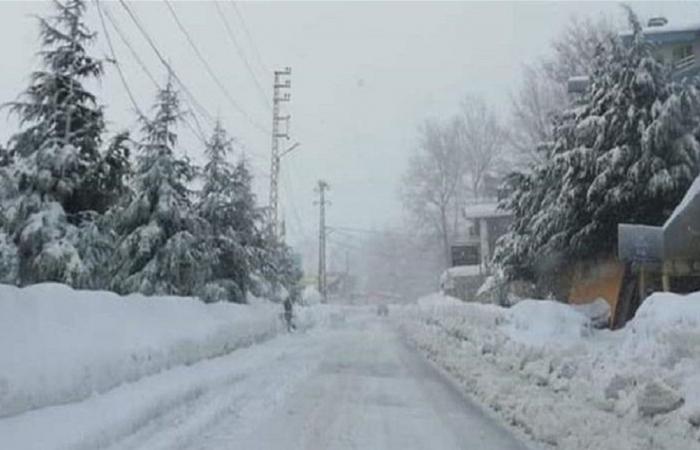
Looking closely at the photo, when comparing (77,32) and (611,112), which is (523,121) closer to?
(611,112)

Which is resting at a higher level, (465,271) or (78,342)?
(465,271)

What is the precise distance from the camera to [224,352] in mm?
22297

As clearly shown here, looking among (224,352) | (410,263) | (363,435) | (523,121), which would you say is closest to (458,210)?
(523,121)

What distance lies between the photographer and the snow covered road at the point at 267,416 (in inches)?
343

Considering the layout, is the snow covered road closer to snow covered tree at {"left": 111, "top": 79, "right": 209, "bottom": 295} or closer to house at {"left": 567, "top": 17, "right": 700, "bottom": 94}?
snow covered tree at {"left": 111, "top": 79, "right": 209, "bottom": 295}

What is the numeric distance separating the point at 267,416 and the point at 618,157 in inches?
627

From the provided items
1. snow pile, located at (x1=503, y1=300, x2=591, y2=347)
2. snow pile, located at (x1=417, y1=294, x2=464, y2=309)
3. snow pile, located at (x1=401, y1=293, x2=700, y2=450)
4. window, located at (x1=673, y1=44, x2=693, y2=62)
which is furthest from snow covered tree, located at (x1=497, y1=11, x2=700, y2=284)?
window, located at (x1=673, y1=44, x2=693, y2=62)

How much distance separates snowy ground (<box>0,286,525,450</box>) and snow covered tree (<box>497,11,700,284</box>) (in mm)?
9741

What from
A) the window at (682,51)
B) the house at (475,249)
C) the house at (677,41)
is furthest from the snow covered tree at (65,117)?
the house at (475,249)

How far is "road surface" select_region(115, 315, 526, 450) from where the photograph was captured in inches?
355

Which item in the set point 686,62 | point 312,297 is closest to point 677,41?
point 686,62

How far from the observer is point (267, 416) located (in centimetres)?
1091

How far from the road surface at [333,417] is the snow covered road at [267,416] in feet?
0.04

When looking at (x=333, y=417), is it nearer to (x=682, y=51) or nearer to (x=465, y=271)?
(x=682, y=51)
